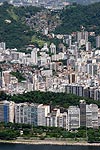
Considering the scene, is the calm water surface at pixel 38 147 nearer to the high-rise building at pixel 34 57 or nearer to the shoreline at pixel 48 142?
the shoreline at pixel 48 142

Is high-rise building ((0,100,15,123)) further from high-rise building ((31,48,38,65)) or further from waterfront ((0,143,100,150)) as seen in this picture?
high-rise building ((31,48,38,65))

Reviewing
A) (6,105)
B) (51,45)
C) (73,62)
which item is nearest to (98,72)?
(73,62)

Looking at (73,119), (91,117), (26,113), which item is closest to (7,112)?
(26,113)

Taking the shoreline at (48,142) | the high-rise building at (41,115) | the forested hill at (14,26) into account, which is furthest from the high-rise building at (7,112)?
the forested hill at (14,26)

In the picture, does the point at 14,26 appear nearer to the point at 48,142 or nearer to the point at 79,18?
the point at 79,18

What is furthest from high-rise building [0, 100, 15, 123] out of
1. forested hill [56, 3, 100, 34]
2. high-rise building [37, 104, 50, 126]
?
forested hill [56, 3, 100, 34]

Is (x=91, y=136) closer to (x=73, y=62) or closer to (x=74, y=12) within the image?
(x=73, y=62)
